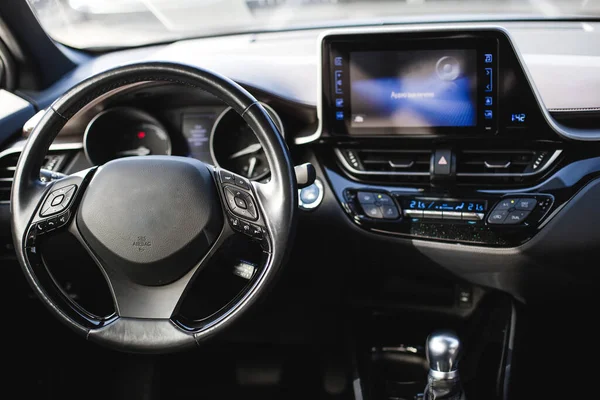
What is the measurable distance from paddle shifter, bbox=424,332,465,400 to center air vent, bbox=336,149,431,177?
427 mm

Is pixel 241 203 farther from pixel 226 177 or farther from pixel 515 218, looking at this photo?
pixel 515 218

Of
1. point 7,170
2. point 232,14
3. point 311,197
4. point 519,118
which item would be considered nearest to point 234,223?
point 311,197

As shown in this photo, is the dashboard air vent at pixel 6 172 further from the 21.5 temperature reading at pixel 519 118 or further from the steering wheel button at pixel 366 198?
the 21.5 temperature reading at pixel 519 118

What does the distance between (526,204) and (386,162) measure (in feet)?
1.23

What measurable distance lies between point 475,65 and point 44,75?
140 centimetres

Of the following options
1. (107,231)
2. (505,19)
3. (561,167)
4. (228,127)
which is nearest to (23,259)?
(107,231)

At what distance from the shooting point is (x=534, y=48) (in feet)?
6.28

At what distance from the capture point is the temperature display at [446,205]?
1.70 metres

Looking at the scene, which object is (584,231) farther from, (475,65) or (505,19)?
(505,19)

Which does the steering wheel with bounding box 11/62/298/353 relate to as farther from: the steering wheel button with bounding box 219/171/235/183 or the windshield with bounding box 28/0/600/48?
the windshield with bounding box 28/0/600/48

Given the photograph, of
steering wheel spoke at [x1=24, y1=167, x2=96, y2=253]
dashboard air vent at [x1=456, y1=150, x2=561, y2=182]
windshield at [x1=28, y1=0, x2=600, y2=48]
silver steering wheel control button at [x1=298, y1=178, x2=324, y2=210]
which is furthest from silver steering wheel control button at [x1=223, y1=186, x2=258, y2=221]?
windshield at [x1=28, y1=0, x2=600, y2=48]

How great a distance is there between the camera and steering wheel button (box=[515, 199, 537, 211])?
1678 mm

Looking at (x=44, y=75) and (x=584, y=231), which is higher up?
(x=44, y=75)

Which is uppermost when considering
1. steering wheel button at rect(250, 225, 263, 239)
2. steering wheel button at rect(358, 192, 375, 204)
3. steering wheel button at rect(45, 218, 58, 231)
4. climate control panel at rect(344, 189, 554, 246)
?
steering wheel button at rect(45, 218, 58, 231)
